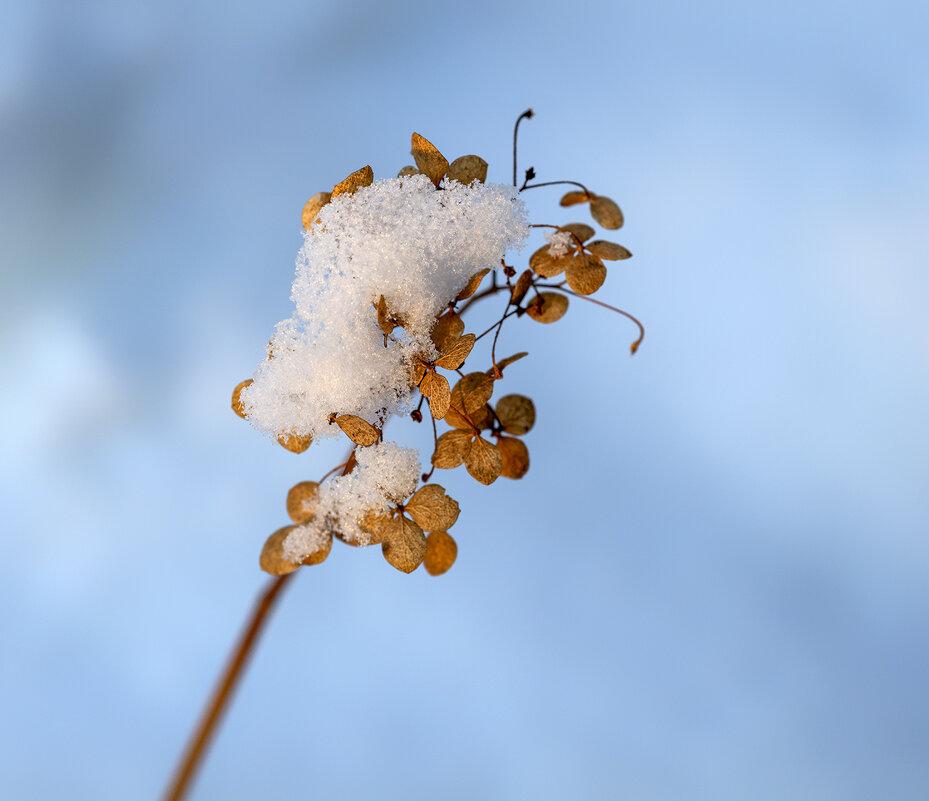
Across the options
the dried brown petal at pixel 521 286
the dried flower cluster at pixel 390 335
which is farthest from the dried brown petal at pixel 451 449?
the dried brown petal at pixel 521 286

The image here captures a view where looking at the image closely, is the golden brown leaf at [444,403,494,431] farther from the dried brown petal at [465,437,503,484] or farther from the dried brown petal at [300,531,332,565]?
the dried brown petal at [300,531,332,565]

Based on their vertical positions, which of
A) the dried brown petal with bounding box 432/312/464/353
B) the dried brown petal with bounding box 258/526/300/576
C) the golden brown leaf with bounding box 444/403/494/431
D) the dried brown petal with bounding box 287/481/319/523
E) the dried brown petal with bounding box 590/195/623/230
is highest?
the dried brown petal with bounding box 590/195/623/230

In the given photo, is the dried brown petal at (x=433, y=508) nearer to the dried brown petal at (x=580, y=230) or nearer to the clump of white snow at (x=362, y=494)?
the clump of white snow at (x=362, y=494)

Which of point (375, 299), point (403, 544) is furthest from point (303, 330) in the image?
point (403, 544)

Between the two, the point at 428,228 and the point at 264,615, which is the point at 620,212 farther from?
the point at 264,615

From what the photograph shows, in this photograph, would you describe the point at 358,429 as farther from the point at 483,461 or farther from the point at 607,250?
the point at 607,250

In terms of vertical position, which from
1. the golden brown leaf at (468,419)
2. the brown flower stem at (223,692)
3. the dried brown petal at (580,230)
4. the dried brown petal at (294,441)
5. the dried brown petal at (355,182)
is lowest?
the brown flower stem at (223,692)

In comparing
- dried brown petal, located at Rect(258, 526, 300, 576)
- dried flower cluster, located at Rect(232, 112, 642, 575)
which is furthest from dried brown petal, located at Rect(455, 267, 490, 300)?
dried brown petal, located at Rect(258, 526, 300, 576)
